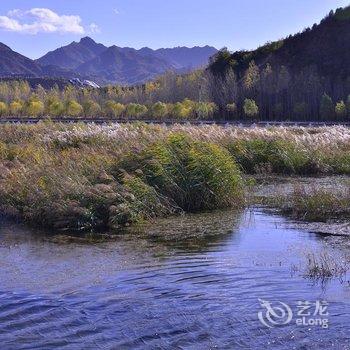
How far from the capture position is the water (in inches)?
278

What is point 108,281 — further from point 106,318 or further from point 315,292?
point 315,292

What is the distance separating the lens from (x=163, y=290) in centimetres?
883

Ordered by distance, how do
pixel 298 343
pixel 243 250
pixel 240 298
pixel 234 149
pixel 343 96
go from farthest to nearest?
pixel 343 96, pixel 234 149, pixel 243 250, pixel 240 298, pixel 298 343

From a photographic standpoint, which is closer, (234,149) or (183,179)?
(183,179)

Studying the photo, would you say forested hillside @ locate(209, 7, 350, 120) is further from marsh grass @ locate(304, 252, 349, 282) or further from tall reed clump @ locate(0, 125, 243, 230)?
marsh grass @ locate(304, 252, 349, 282)

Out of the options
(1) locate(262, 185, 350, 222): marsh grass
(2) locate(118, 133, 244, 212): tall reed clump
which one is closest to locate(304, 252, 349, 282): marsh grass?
(1) locate(262, 185, 350, 222): marsh grass

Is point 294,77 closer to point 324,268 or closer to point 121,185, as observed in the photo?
point 121,185

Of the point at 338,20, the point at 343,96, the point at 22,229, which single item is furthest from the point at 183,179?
the point at 338,20

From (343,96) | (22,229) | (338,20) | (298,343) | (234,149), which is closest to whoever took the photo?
(298,343)

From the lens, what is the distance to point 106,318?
301 inches

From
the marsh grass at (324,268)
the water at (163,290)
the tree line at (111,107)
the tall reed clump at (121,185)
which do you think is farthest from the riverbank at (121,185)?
the tree line at (111,107)

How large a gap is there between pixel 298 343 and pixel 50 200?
8603 millimetres

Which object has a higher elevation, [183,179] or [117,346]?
[183,179]

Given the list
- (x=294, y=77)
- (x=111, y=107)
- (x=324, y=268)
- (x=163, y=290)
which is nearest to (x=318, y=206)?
(x=324, y=268)
